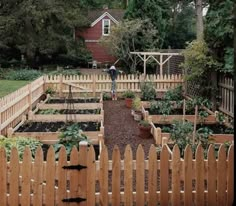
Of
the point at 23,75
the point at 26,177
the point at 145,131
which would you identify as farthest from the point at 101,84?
the point at 26,177

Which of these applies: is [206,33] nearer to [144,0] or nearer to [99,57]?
[144,0]

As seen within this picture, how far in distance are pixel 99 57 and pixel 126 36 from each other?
1163 centimetres

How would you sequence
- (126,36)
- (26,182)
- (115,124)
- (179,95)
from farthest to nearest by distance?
(126,36) < (179,95) < (115,124) < (26,182)

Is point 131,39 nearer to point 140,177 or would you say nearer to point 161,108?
point 161,108

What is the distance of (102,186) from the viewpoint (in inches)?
204

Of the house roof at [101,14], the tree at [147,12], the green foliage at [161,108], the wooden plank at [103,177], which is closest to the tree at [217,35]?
the green foliage at [161,108]

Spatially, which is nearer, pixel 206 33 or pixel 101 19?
pixel 206 33

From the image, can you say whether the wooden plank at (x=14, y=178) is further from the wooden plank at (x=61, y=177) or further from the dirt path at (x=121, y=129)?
the dirt path at (x=121, y=129)

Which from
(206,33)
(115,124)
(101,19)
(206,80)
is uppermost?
(101,19)

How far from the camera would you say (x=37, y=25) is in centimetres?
3459

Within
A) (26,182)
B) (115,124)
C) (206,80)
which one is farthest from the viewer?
(206,80)

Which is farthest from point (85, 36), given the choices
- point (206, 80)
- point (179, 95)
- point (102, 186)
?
point (102, 186)

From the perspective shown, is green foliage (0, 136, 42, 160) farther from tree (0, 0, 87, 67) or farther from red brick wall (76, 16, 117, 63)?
red brick wall (76, 16, 117, 63)

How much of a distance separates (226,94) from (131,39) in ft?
54.9
